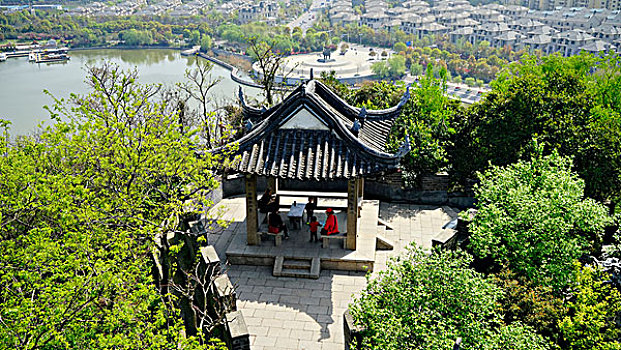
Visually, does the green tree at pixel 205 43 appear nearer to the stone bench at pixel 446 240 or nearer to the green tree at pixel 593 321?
the stone bench at pixel 446 240

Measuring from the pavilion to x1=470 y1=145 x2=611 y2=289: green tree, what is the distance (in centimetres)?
297

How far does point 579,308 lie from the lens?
34.9ft

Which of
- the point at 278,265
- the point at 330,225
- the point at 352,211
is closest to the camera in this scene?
the point at 352,211

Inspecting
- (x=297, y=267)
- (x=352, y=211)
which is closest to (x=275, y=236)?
(x=297, y=267)

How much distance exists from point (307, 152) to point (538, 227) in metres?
6.49

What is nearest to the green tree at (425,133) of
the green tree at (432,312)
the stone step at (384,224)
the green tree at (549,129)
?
the green tree at (549,129)

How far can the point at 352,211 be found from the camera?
14953 millimetres

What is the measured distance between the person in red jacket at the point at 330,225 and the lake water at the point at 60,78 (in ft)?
103

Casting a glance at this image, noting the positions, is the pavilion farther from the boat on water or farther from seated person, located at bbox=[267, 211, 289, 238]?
the boat on water

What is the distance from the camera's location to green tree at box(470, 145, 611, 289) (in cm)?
1221

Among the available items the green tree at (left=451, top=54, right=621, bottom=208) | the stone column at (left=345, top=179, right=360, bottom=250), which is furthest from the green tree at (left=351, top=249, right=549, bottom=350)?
the green tree at (left=451, top=54, right=621, bottom=208)

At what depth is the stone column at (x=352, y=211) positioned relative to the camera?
1480cm

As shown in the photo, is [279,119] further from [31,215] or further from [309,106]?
[31,215]

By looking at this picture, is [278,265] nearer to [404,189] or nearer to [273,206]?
[273,206]
